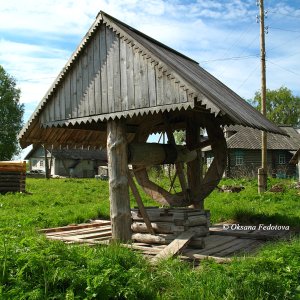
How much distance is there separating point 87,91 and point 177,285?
5.00 m

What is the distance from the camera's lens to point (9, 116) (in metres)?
57.8

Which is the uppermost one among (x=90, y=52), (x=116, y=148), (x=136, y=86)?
(x=90, y=52)

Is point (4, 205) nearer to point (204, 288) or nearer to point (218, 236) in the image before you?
point (218, 236)

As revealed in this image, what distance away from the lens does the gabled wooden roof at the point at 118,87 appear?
24.6ft

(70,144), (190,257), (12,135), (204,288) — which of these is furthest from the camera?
(12,135)

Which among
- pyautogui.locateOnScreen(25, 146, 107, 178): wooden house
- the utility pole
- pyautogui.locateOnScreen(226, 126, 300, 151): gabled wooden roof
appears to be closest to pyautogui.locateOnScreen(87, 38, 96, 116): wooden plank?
the utility pole

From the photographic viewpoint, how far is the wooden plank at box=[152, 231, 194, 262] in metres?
7.01

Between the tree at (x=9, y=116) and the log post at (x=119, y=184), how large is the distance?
165 feet

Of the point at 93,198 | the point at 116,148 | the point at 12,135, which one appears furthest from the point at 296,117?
the point at 116,148

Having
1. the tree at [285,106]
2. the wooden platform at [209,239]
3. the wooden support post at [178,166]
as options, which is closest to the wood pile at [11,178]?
the wooden platform at [209,239]

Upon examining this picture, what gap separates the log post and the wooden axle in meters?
0.45

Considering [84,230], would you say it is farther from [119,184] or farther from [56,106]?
[56,106]

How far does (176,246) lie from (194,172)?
3.91 m

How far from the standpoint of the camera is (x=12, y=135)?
57.1 metres
